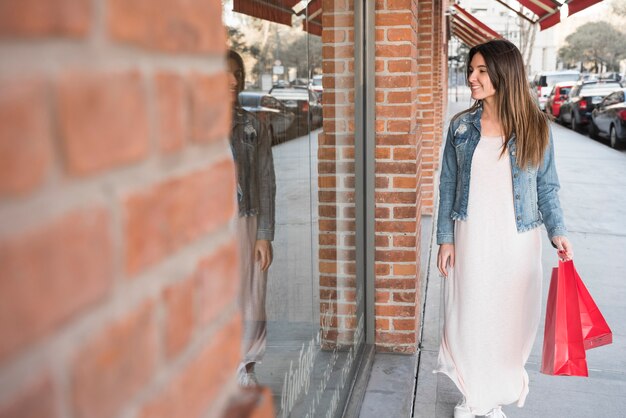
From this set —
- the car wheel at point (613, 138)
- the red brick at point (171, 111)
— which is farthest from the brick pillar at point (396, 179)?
the car wheel at point (613, 138)

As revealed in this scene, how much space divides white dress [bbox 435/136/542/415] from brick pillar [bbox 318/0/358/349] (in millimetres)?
579

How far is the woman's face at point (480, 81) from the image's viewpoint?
3.68m

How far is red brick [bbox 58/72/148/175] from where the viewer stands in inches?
25.0

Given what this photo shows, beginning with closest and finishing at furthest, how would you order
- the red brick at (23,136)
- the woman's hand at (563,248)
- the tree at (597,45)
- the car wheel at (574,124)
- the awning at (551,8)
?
the red brick at (23,136) < the woman's hand at (563,248) < the awning at (551,8) < the car wheel at (574,124) < the tree at (597,45)

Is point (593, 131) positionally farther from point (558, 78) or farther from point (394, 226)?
point (394, 226)

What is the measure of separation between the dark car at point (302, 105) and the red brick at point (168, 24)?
142cm

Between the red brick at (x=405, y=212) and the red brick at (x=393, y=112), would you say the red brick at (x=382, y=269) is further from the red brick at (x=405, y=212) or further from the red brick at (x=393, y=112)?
the red brick at (x=393, y=112)

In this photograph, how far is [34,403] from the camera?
60cm

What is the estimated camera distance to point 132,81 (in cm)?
75

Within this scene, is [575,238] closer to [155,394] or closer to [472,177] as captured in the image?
[472,177]

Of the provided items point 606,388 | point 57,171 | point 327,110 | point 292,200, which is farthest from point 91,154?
point 606,388

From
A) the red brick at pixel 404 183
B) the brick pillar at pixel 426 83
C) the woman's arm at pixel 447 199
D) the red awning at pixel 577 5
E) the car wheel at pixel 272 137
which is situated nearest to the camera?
the car wheel at pixel 272 137

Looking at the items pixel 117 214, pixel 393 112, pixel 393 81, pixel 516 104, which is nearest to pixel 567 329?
pixel 516 104

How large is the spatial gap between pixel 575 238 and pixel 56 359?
869 centimetres
